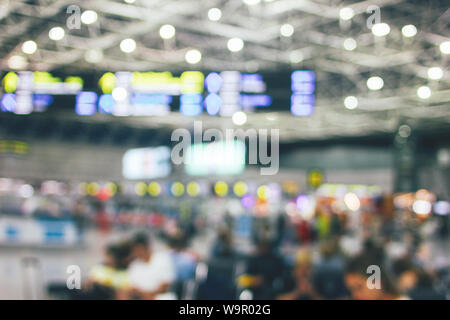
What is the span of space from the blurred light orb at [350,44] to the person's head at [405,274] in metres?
9.85

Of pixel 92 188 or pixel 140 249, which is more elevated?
pixel 92 188

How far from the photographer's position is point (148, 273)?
4184mm

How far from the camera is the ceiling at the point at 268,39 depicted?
398 inches

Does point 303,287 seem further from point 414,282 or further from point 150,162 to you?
point 150,162

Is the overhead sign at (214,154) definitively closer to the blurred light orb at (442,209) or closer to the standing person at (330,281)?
the standing person at (330,281)

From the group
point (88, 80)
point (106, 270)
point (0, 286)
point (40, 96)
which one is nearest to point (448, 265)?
point (106, 270)

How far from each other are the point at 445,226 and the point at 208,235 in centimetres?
942

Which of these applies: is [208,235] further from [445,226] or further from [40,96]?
[40,96]

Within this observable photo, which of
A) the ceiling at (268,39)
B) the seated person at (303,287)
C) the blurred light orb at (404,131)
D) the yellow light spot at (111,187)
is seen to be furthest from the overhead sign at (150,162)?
the seated person at (303,287)

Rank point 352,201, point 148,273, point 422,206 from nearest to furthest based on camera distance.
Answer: point 148,273 < point 422,206 < point 352,201

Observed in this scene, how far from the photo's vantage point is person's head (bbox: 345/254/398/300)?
2.85 metres

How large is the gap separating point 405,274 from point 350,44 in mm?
10654

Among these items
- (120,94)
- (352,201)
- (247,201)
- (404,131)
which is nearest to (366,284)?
(120,94)

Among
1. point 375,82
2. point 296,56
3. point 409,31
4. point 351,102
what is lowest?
point 375,82
